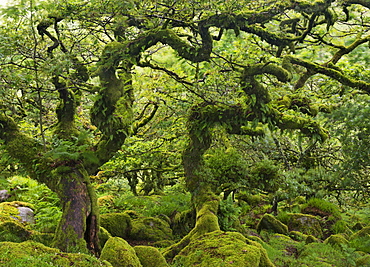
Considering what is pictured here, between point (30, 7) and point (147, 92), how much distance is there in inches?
128

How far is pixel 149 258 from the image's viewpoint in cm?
607

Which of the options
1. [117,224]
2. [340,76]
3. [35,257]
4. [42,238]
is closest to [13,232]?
[42,238]

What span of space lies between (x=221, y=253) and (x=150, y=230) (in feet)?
15.5

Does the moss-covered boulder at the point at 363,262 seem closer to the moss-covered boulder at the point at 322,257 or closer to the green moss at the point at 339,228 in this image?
the moss-covered boulder at the point at 322,257

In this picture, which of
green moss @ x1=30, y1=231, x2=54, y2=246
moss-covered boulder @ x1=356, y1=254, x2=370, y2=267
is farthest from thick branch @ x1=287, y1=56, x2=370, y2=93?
green moss @ x1=30, y1=231, x2=54, y2=246

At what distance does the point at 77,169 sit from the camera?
6.54 metres

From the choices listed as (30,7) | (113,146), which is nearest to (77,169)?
(113,146)

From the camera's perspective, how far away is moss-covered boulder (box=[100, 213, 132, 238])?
9.41 m

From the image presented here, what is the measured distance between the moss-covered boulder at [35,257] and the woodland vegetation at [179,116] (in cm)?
3

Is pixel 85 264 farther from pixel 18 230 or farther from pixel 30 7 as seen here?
pixel 30 7

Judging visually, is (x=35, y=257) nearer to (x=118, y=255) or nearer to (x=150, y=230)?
(x=118, y=255)

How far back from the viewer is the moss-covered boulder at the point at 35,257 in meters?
3.47

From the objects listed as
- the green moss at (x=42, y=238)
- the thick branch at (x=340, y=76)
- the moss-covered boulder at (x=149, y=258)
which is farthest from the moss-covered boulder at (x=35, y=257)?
the thick branch at (x=340, y=76)

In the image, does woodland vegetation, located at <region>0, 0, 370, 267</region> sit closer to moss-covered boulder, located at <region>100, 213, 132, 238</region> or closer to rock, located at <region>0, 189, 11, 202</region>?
moss-covered boulder, located at <region>100, 213, 132, 238</region>
